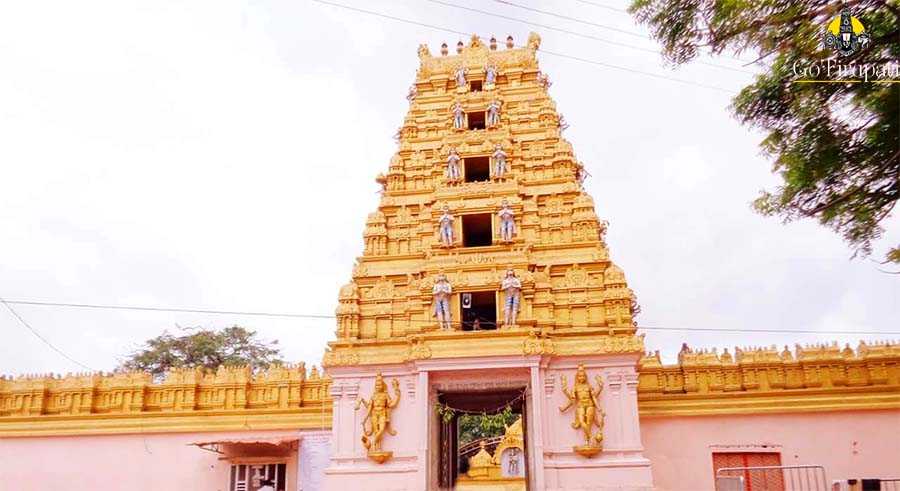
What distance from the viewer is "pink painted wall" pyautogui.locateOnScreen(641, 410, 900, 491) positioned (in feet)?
54.0

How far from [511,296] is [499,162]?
15.3 ft

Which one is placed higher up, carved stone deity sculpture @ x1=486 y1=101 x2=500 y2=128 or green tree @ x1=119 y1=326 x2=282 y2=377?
carved stone deity sculpture @ x1=486 y1=101 x2=500 y2=128

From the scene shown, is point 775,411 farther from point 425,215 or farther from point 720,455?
point 425,215

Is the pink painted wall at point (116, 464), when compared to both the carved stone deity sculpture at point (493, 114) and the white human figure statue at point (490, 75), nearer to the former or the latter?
the carved stone deity sculpture at point (493, 114)

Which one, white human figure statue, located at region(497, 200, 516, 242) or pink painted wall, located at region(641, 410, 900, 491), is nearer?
pink painted wall, located at region(641, 410, 900, 491)

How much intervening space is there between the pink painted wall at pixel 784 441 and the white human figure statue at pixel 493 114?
380 inches

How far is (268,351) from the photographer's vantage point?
36719 millimetres

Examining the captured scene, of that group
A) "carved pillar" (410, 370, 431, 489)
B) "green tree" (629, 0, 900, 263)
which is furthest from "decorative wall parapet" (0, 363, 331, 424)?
"green tree" (629, 0, 900, 263)

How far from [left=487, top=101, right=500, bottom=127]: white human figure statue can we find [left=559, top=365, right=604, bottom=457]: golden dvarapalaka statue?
8529 mm

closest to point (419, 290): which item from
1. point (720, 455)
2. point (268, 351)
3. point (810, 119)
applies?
point (720, 455)

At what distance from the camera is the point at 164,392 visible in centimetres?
1983

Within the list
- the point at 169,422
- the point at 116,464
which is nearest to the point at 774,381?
the point at 169,422

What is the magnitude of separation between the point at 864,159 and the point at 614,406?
7.98 metres

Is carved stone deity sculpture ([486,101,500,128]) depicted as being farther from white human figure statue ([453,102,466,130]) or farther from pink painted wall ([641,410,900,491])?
pink painted wall ([641,410,900,491])
